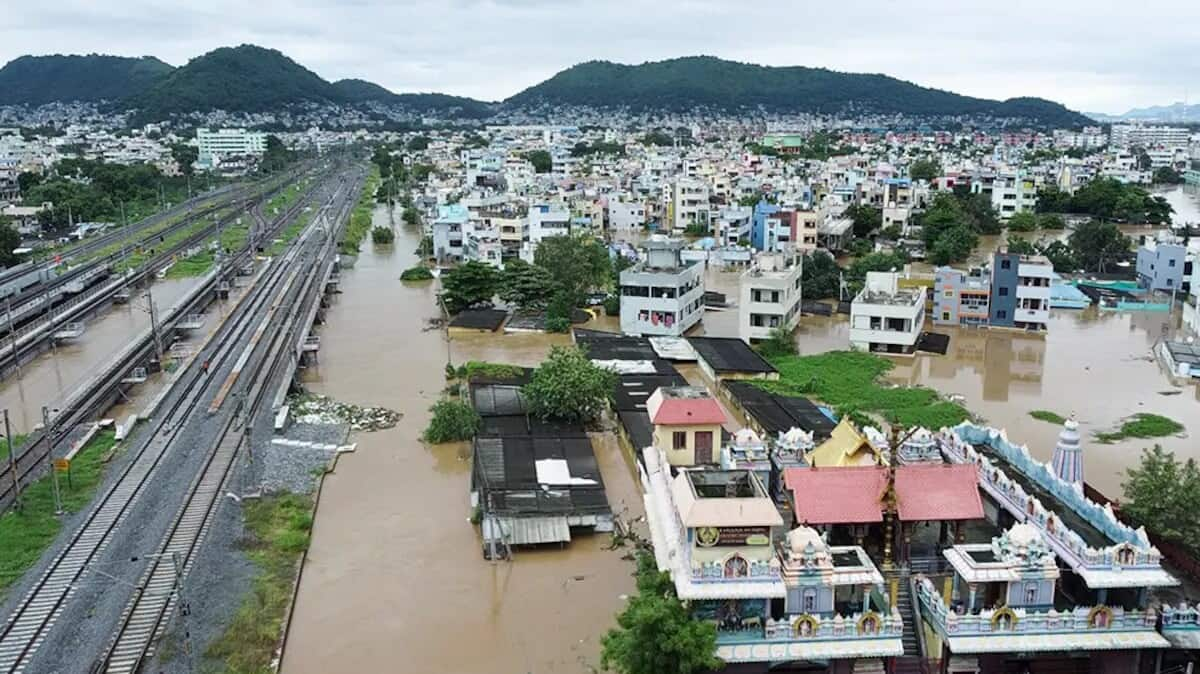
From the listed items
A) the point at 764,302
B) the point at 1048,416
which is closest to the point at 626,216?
the point at 764,302

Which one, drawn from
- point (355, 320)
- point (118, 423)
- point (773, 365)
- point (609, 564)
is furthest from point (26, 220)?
point (609, 564)

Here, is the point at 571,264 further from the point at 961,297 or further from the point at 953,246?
the point at 953,246

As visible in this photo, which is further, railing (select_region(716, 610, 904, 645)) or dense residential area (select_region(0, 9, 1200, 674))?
dense residential area (select_region(0, 9, 1200, 674))

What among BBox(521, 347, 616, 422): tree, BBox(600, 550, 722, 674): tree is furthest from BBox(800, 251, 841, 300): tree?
BBox(600, 550, 722, 674): tree

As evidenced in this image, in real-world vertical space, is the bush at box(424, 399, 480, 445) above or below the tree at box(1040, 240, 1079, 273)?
below

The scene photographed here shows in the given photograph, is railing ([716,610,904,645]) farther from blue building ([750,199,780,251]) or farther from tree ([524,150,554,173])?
tree ([524,150,554,173])

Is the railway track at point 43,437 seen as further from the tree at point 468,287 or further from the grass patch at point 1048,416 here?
the grass patch at point 1048,416
